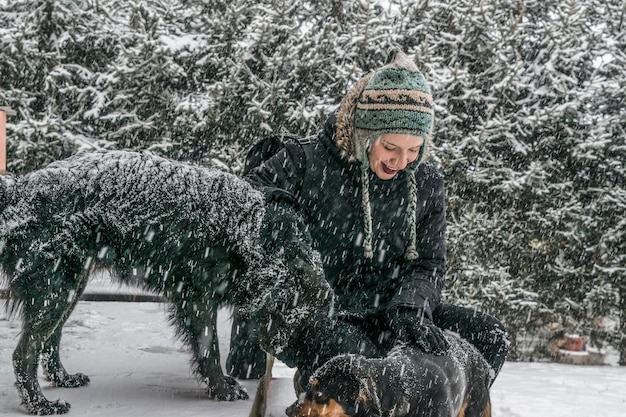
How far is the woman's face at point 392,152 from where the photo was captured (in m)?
1.79

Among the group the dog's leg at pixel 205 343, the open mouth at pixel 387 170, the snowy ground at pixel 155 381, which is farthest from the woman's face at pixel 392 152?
the dog's leg at pixel 205 343

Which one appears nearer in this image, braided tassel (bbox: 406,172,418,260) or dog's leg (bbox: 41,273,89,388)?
braided tassel (bbox: 406,172,418,260)

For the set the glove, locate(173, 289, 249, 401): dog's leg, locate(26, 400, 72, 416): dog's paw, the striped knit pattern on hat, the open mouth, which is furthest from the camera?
locate(173, 289, 249, 401): dog's leg

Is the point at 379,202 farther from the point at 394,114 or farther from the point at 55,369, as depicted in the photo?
the point at 55,369

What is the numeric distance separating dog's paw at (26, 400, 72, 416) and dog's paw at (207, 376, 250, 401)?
59cm

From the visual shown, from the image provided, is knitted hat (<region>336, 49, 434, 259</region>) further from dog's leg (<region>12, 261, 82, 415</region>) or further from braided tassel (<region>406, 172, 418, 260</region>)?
dog's leg (<region>12, 261, 82, 415</region>)

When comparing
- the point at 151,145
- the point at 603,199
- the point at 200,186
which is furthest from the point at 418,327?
the point at 603,199

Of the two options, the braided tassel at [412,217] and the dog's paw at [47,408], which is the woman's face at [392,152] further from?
the dog's paw at [47,408]

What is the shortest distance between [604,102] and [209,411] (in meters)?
5.66

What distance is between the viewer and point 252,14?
6.18 meters

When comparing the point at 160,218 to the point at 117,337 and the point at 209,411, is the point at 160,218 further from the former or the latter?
the point at 117,337

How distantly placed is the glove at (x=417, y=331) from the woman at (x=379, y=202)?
0.05m

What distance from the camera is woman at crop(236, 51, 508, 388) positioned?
1789 millimetres

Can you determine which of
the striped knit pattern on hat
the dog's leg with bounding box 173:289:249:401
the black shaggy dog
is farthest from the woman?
the dog's leg with bounding box 173:289:249:401
